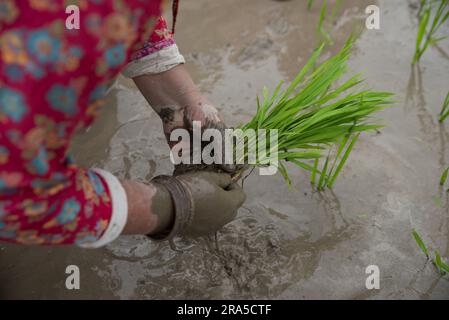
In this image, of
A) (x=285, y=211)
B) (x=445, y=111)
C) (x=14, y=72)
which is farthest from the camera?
(x=445, y=111)

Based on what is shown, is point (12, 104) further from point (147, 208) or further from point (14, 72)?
point (147, 208)

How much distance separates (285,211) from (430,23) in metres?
1.49

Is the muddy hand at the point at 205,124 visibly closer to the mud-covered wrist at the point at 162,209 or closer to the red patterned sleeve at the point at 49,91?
the mud-covered wrist at the point at 162,209

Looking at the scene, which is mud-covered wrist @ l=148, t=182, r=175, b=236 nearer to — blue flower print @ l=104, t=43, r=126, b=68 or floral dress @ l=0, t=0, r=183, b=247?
floral dress @ l=0, t=0, r=183, b=247

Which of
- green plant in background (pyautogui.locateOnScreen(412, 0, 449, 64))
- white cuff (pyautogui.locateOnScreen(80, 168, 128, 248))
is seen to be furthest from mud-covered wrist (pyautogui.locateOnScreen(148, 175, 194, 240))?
→ green plant in background (pyautogui.locateOnScreen(412, 0, 449, 64))

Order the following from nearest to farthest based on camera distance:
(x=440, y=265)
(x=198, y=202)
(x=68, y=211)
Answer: (x=68, y=211) < (x=198, y=202) < (x=440, y=265)

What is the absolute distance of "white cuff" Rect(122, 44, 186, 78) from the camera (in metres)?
1.55

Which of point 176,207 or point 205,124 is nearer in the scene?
point 176,207

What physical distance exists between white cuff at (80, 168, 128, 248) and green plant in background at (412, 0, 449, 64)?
1610 millimetres

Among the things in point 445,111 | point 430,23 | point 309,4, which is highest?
point 309,4

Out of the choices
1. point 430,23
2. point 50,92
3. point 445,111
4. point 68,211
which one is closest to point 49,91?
point 50,92

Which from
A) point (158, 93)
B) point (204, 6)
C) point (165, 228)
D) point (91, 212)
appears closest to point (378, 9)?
point (204, 6)

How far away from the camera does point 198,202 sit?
137 centimetres

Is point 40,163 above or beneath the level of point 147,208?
A: above
